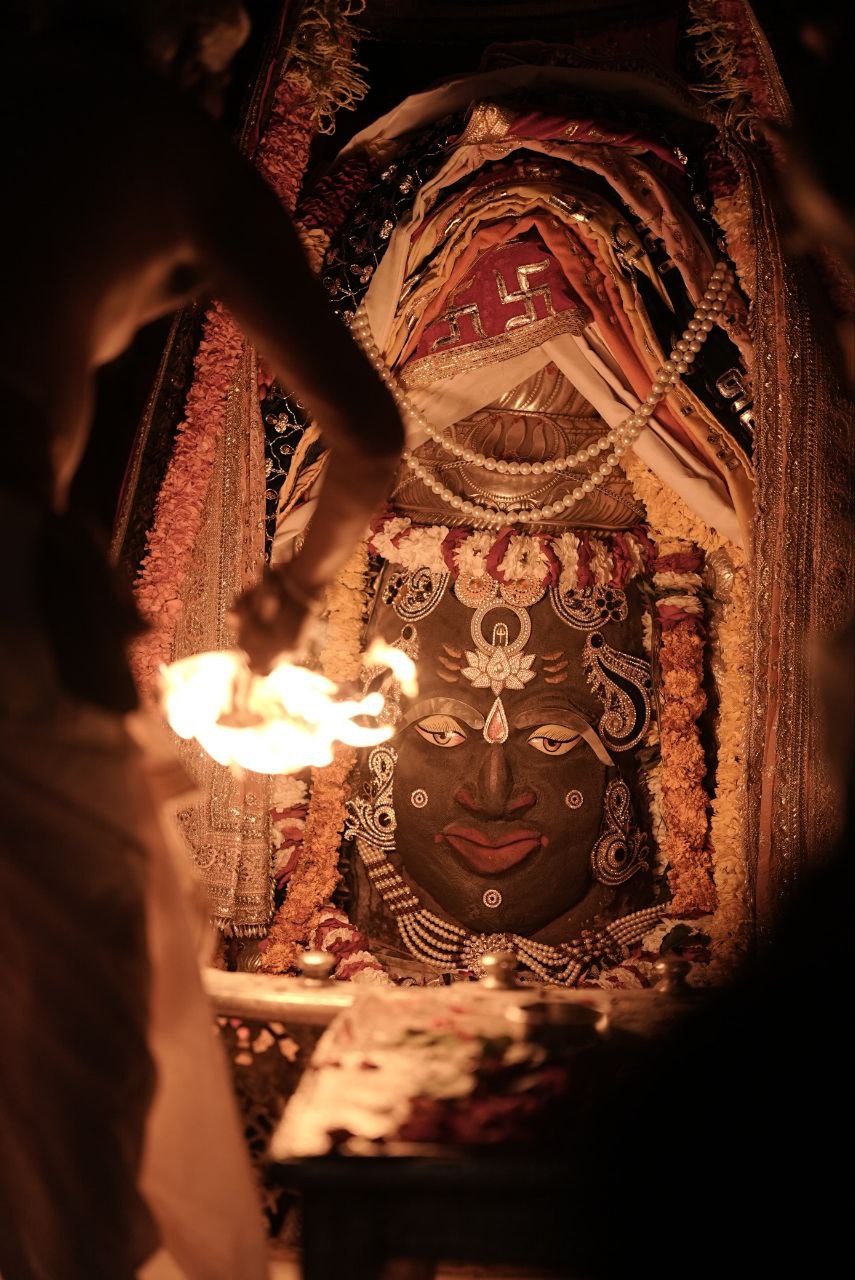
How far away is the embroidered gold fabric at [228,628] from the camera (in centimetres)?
333

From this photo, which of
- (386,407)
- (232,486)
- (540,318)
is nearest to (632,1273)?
(386,407)

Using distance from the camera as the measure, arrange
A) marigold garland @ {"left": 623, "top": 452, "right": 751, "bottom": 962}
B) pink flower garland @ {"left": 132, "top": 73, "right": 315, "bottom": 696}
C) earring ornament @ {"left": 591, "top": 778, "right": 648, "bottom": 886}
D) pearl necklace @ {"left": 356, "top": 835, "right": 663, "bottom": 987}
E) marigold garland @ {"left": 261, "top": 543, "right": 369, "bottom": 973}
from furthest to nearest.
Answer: earring ornament @ {"left": 591, "top": 778, "right": 648, "bottom": 886}, pearl necklace @ {"left": 356, "top": 835, "right": 663, "bottom": 987}, marigold garland @ {"left": 261, "top": 543, "right": 369, "bottom": 973}, marigold garland @ {"left": 623, "top": 452, "right": 751, "bottom": 962}, pink flower garland @ {"left": 132, "top": 73, "right": 315, "bottom": 696}

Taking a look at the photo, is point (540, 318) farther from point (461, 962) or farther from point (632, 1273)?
point (632, 1273)

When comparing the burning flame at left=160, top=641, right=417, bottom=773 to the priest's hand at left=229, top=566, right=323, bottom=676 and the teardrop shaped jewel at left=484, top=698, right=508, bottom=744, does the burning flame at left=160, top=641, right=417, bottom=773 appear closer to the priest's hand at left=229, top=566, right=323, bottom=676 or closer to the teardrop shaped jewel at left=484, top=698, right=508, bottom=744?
the priest's hand at left=229, top=566, right=323, bottom=676

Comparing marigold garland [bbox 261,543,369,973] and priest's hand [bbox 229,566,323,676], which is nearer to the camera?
priest's hand [bbox 229,566,323,676]

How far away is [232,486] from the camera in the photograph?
11.1 feet

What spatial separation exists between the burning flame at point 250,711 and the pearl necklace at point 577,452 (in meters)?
1.65

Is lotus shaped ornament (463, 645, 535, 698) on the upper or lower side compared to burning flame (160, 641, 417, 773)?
upper

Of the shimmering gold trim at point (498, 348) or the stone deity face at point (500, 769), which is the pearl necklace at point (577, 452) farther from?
the stone deity face at point (500, 769)

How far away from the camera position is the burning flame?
154 cm

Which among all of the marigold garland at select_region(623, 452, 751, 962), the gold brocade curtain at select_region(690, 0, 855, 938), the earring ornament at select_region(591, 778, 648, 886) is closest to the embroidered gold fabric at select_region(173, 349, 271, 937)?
the earring ornament at select_region(591, 778, 648, 886)

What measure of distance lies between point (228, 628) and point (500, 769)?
3.66 ft

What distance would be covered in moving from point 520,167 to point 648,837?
7.85ft

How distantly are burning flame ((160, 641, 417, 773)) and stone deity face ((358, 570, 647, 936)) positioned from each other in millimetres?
2108
